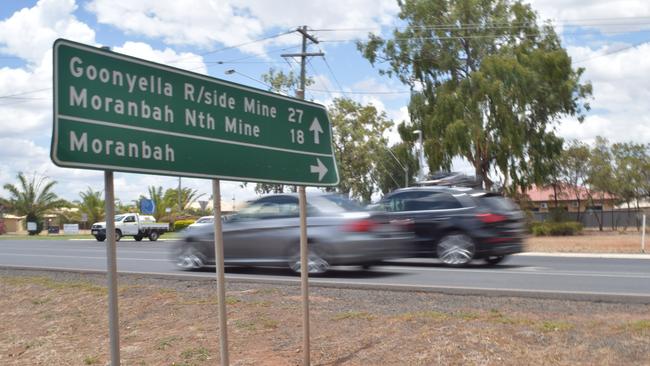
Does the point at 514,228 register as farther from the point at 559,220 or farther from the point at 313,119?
the point at 559,220

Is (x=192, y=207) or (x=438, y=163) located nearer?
(x=438, y=163)

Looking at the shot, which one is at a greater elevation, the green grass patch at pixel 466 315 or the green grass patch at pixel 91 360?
the green grass patch at pixel 466 315

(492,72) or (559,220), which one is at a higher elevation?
(492,72)

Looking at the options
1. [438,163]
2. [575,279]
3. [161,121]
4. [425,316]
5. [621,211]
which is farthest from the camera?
[621,211]

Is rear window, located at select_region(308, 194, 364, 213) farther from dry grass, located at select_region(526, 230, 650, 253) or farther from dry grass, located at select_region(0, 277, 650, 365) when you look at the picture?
dry grass, located at select_region(526, 230, 650, 253)

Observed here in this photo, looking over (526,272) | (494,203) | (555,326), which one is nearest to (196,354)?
(555,326)

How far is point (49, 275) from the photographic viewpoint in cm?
1376

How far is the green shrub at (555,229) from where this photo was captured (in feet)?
132

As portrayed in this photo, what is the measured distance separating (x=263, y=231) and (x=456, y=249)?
4.44 m

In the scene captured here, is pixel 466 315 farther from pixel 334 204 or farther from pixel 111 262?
pixel 334 204

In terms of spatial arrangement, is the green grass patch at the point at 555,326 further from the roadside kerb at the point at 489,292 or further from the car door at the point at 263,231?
the car door at the point at 263,231

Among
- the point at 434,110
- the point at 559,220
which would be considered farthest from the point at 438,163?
the point at 559,220

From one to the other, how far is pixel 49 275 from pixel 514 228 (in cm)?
963

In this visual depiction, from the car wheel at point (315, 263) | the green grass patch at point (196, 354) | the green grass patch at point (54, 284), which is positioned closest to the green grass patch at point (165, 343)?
the green grass patch at point (196, 354)
